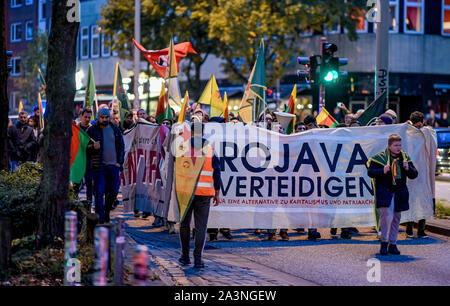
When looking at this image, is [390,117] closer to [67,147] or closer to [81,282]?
[67,147]

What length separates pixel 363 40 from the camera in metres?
38.4

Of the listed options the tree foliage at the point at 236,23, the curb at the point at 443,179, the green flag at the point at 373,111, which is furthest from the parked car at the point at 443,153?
the tree foliage at the point at 236,23

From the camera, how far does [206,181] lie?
944 cm

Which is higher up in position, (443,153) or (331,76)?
(331,76)

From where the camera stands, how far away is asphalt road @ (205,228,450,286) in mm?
8961

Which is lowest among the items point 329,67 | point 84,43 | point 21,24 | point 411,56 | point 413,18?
point 329,67

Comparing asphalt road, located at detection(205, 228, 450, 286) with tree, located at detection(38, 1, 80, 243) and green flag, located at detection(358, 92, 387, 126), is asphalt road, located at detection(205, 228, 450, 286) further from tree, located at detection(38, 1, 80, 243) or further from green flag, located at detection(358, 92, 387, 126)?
tree, located at detection(38, 1, 80, 243)

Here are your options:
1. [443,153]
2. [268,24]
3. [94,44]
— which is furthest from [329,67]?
[94,44]

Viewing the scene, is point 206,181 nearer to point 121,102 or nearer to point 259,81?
point 259,81

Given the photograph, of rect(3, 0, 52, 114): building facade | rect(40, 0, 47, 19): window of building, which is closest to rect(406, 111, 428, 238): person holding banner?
rect(3, 0, 52, 114): building facade

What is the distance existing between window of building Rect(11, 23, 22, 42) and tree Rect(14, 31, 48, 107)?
12457 mm

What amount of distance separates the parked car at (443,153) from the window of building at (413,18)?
18676 millimetres

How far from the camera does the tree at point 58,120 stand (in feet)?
28.9

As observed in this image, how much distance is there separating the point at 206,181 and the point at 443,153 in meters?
11.2
